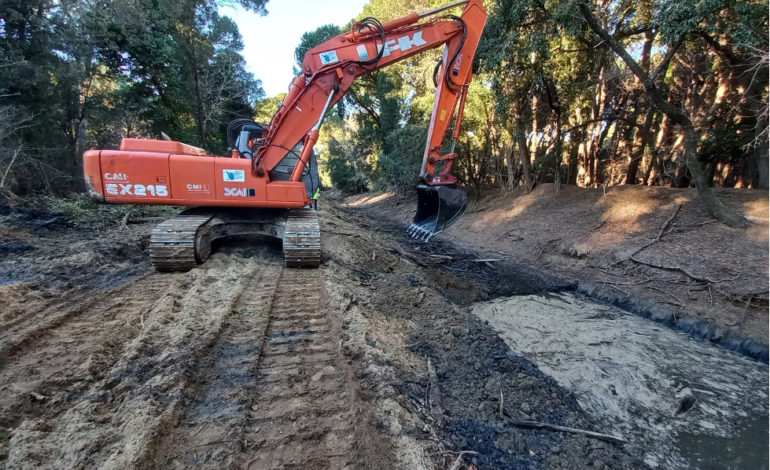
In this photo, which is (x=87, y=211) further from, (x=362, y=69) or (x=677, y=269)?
(x=677, y=269)

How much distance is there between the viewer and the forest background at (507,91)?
660cm

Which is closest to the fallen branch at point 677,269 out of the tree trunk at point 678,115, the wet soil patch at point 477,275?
the wet soil patch at point 477,275

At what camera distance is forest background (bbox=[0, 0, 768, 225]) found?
6602 mm

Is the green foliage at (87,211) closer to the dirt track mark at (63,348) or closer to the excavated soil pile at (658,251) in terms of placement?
the dirt track mark at (63,348)

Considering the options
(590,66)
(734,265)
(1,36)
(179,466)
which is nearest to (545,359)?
(179,466)

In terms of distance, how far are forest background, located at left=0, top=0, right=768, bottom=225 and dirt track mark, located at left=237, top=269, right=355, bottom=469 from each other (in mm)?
6220

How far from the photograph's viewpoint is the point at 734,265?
5.23 m

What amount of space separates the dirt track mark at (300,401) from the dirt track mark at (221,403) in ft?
0.26

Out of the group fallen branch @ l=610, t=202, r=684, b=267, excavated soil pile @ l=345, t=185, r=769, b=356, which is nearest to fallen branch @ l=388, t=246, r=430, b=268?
excavated soil pile @ l=345, t=185, r=769, b=356

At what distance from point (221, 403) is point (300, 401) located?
53cm

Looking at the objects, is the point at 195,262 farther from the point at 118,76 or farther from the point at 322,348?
the point at 118,76

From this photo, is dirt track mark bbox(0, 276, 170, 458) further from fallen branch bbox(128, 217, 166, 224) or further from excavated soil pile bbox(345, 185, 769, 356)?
excavated soil pile bbox(345, 185, 769, 356)

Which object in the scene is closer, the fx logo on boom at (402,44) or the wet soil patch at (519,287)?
the wet soil patch at (519,287)

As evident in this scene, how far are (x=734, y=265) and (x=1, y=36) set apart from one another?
1718cm
